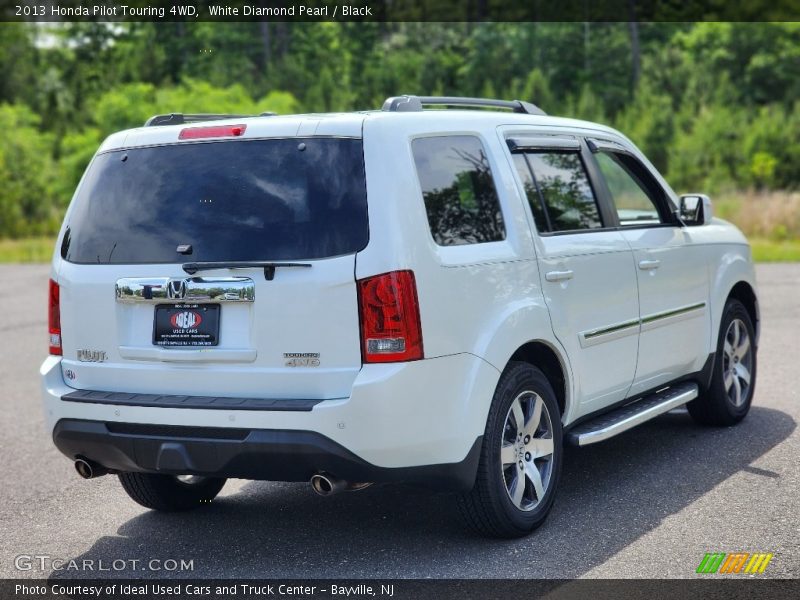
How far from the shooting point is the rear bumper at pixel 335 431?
14.5 feet

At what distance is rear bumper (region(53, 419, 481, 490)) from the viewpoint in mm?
4438

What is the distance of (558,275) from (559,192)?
23.3 inches

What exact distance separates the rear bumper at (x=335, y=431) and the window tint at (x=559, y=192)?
3.67 feet

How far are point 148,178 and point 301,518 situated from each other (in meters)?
1.90

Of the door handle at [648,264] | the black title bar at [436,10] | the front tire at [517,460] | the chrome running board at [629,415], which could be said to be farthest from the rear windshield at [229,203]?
the black title bar at [436,10]

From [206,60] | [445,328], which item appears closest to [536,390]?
[445,328]

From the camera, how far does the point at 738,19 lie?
56000 millimetres

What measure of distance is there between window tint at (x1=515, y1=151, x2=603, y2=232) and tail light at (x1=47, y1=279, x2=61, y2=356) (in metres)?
2.31

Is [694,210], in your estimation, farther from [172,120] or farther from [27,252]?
[27,252]

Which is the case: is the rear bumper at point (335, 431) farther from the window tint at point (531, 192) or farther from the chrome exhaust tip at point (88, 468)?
the window tint at point (531, 192)

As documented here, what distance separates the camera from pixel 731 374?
748 cm

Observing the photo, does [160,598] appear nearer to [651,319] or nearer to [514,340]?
[514,340]

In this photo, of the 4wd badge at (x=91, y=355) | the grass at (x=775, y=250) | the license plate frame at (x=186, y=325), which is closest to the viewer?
the license plate frame at (x=186, y=325)

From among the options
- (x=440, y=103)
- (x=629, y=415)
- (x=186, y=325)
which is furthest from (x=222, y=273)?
(x=629, y=415)
